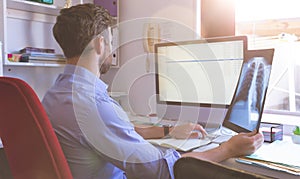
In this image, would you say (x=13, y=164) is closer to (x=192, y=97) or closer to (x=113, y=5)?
(x=192, y=97)

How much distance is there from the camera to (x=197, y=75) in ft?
5.55

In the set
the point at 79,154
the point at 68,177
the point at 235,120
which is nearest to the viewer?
the point at 68,177

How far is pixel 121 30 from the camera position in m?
2.48

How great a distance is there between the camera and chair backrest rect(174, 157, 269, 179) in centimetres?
40

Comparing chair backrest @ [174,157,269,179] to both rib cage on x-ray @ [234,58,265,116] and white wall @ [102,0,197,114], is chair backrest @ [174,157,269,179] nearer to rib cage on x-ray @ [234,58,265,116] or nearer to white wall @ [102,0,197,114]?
rib cage on x-ray @ [234,58,265,116]

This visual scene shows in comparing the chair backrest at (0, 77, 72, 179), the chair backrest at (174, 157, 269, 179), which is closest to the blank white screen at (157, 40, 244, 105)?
the chair backrest at (0, 77, 72, 179)

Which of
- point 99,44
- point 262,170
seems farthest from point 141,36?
point 262,170

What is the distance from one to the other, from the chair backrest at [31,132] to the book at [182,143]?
1.98ft

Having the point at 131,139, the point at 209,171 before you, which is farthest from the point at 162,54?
the point at 209,171

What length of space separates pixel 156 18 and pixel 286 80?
0.98 meters

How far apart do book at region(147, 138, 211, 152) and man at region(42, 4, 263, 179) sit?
0.21m

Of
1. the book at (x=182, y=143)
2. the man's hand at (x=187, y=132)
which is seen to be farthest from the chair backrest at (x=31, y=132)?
the man's hand at (x=187, y=132)

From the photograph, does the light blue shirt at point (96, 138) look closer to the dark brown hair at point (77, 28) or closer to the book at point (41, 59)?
the dark brown hair at point (77, 28)

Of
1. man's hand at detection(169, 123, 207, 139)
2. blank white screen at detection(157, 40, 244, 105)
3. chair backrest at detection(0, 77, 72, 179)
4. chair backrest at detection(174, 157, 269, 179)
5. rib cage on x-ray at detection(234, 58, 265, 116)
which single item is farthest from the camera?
blank white screen at detection(157, 40, 244, 105)
